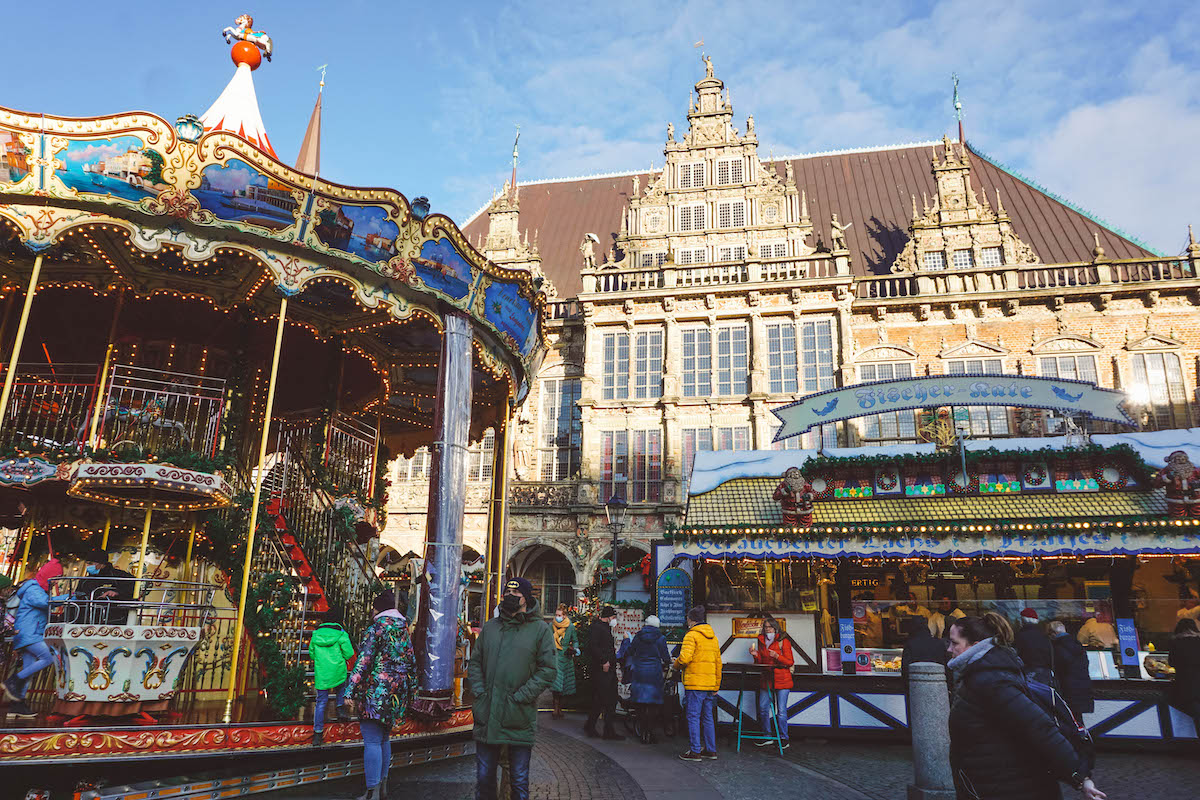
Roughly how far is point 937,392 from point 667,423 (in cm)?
1103

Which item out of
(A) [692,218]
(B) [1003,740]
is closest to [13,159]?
(B) [1003,740]

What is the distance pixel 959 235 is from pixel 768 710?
1929cm

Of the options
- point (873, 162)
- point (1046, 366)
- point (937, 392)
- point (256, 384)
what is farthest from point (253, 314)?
point (873, 162)

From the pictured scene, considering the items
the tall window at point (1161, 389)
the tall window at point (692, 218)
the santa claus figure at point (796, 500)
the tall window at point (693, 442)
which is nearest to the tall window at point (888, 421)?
the tall window at point (693, 442)

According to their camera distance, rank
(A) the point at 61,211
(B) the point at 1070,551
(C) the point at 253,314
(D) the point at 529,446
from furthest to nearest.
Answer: (D) the point at 529,446 < (C) the point at 253,314 < (B) the point at 1070,551 < (A) the point at 61,211

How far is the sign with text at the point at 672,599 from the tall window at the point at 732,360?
36.3ft

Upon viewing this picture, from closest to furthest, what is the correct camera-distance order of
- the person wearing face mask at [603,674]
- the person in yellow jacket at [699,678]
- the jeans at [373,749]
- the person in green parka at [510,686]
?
the person in green parka at [510,686], the jeans at [373,749], the person in yellow jacket at [699,678], the person wearing face mask at [603,674]

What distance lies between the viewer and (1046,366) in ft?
69.7

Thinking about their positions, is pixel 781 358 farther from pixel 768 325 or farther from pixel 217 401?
pixel 217 401

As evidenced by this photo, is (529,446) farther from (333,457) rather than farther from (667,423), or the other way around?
(333,457)

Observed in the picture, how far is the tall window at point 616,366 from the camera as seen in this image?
23.6m

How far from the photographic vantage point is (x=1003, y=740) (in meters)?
3.24

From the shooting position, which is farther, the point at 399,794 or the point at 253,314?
the point at 253,314

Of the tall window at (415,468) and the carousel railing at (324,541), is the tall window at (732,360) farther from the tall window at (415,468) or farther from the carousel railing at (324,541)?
the carousel railing at (324,541)
